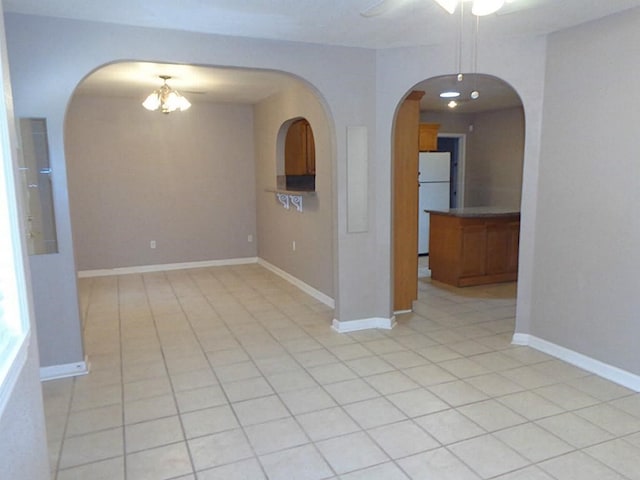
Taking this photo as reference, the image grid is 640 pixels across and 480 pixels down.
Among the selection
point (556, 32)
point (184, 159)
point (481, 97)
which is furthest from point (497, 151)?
point (184, 159)

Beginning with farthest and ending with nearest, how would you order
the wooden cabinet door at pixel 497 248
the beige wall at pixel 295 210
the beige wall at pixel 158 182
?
the beige wall at pixel 158 182, the wooden cabinet door at pixel 497 248, the beige wall at pixel 295 210

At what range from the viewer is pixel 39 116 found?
2.99 meters

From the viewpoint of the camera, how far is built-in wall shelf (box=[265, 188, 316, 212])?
504 cm

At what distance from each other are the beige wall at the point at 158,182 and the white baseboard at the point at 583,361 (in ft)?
14.8

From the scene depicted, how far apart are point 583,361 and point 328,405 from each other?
190 cm

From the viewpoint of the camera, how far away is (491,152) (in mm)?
7594

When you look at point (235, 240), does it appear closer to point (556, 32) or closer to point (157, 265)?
point (157, 265)

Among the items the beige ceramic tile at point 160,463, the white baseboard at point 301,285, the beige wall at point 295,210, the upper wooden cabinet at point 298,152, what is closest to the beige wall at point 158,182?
the beige wall at point 295,210

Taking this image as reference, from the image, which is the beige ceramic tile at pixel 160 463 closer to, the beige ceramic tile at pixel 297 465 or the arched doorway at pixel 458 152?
the beige ceramic tile at pixel 297 465

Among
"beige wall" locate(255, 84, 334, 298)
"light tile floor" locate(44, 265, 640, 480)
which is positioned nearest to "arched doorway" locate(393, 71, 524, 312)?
"beige wall" locate(255, 84, 334, 298)

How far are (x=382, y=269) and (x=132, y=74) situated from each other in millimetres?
Answer: 3184

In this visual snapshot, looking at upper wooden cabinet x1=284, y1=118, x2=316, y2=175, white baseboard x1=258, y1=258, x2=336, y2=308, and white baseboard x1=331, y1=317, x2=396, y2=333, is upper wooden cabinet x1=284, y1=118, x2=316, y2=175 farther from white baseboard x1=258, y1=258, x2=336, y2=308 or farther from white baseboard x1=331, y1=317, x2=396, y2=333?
white baseboard x1=331, y1=317, x2=396, y2=333

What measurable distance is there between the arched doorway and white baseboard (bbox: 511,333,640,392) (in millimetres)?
1205

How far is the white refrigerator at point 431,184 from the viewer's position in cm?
739
